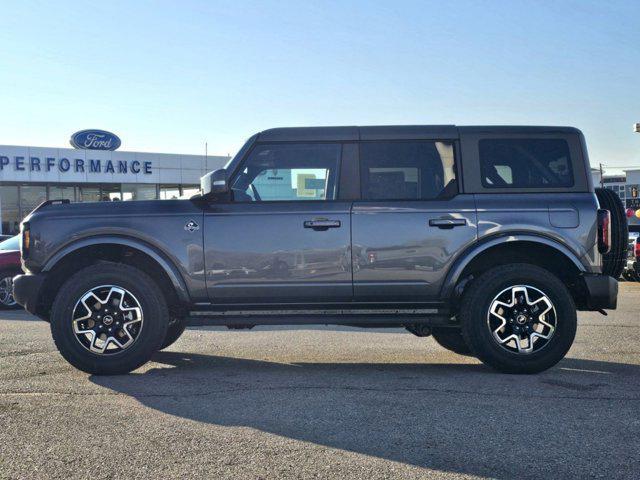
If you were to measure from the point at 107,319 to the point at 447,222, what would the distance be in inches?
114

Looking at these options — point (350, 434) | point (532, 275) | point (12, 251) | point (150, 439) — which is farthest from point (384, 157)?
point (12, 251)

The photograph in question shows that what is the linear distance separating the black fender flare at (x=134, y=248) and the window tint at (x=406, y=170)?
1702 mm

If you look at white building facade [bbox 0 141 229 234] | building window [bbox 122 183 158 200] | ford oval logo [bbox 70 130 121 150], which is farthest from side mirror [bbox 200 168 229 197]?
building window [bbox 122 183 158 200]

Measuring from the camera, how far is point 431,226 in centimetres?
607

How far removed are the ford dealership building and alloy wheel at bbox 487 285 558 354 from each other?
2618cm

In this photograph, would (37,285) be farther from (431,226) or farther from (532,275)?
(532,275)

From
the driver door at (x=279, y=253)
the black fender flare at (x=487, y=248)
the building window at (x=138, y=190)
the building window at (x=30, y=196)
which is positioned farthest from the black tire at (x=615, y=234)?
the building window at (x=138, y=190)

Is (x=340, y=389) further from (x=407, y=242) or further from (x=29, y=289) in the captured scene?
(x=29, y=289)

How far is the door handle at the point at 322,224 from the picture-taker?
6070 millimetres

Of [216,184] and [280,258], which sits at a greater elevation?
[216,184]

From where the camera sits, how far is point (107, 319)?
6039 millimetres

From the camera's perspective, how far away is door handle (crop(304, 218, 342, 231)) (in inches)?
239

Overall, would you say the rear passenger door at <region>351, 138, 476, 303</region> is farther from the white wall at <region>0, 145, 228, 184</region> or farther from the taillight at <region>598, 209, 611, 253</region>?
the white wall at <region>0, 145, 228, 184</region>

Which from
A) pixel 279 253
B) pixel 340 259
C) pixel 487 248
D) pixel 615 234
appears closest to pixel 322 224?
pixel 340 259
